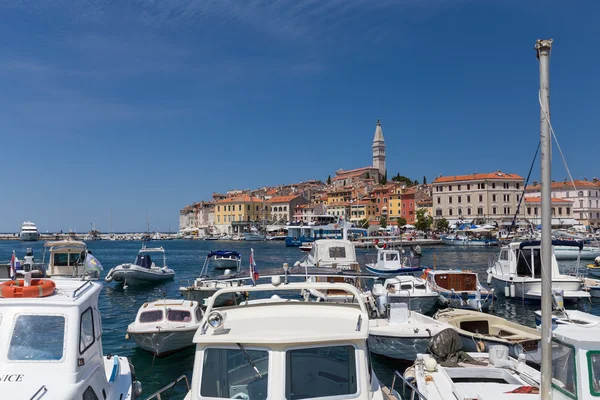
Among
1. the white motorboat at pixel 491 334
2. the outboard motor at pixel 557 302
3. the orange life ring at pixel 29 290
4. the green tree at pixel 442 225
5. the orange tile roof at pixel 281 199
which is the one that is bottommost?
the white motorboat at pixel 491 334

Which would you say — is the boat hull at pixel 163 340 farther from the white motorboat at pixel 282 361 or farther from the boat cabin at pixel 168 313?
the white motorboat at pixel 282 361

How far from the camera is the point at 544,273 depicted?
6465mm

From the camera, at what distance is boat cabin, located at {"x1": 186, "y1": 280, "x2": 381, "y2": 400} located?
493 centimetres

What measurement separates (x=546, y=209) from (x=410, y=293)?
1474 cm

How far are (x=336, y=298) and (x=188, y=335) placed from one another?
5949 millimetres

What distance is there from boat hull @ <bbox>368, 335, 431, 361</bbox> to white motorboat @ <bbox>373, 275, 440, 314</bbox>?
569 centimetres

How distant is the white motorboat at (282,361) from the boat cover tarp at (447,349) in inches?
253

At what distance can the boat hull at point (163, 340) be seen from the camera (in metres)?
14.5

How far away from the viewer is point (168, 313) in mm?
15328

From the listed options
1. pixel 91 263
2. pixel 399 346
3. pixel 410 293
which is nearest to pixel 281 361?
pixel 399 346

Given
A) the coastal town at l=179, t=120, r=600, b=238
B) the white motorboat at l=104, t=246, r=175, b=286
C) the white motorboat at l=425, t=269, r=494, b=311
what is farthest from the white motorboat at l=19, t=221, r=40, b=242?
the white motorboat at l=425, t=269, r=494, b=311

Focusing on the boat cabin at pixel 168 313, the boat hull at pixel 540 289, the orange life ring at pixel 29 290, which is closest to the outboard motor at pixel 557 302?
the boat hull at pixel 540 289

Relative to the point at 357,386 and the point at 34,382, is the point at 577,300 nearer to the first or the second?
the point at 357,386

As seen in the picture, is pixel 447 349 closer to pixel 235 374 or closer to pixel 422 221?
pixel 235 374
